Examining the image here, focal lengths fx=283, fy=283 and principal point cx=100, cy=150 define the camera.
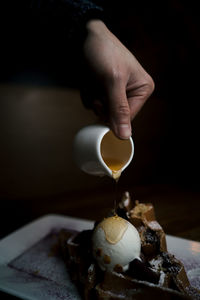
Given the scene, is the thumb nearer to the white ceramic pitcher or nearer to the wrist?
the white ceramic pitcher

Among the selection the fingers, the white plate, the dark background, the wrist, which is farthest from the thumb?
the dark background

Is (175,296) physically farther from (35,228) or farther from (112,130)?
(35,228)

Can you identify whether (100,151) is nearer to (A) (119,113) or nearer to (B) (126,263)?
(A) (119,113)

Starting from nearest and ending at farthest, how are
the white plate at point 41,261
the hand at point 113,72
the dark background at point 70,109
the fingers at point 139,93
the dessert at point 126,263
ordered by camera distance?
the dessert at point 126,263
the white plate at point 41,261
the hand at point 113,72
the fingers at point 139,93
the dark background at point 70,109

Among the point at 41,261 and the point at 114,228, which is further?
the point at 41,261

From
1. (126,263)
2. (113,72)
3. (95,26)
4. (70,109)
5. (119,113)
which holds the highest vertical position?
(95,26)

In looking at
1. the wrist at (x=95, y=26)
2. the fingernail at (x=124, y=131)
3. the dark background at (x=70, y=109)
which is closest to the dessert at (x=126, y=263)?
the fingernail at (x=124, y=131)

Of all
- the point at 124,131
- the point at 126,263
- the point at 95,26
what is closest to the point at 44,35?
the point at 95,26

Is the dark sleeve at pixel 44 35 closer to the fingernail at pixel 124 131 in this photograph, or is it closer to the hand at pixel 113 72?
the hand at pixel 113 72
